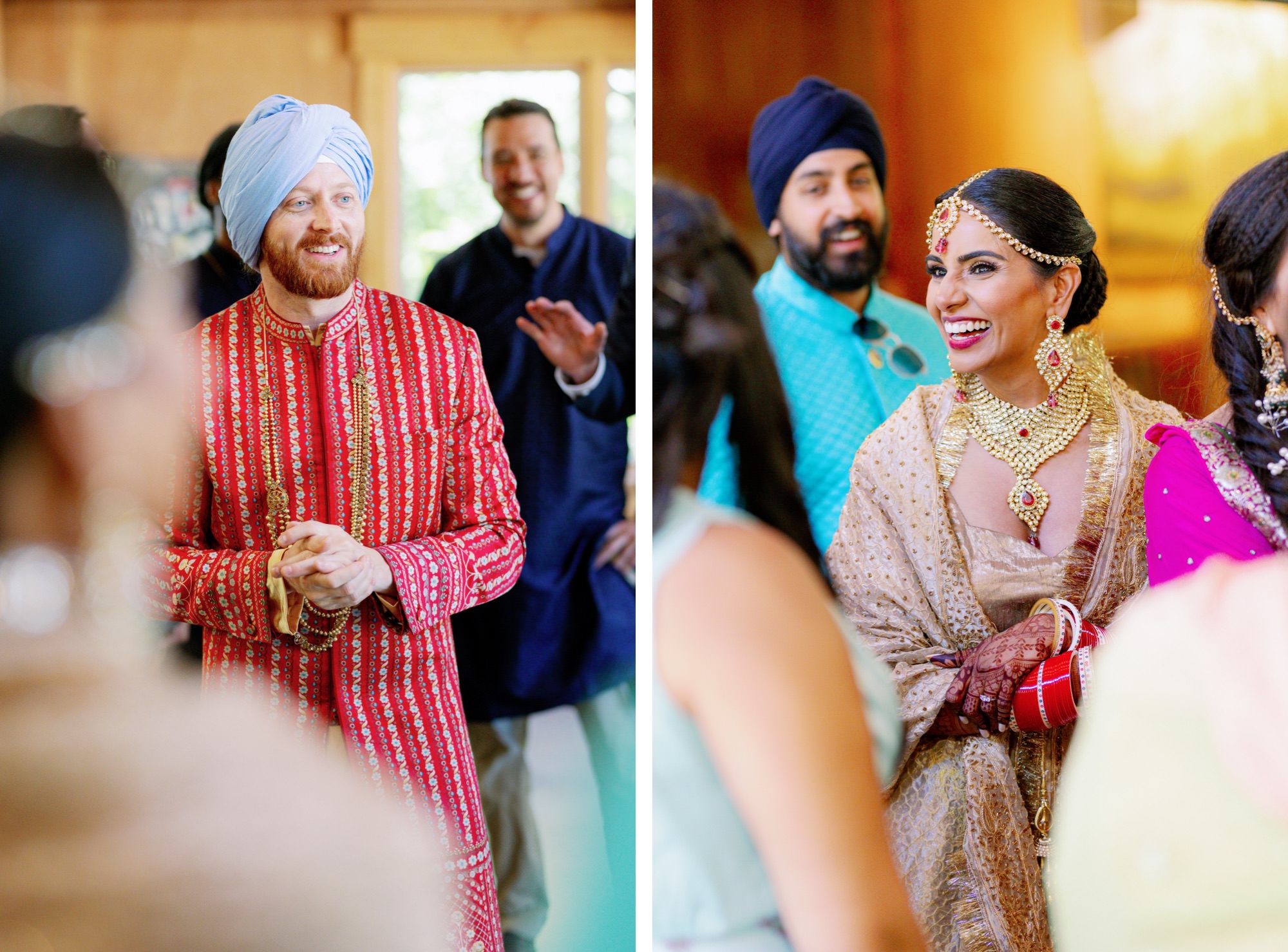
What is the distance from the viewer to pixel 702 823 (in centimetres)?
151

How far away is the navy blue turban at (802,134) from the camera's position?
1.70 metres

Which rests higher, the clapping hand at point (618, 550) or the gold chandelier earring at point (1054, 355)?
the gold chandelier earring at point (1054, 355)

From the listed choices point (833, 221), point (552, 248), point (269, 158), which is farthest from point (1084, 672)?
point (269, 158)

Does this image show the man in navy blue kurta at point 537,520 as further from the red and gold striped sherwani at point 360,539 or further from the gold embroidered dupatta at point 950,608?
the gold embroidered dupatta at point 950,608

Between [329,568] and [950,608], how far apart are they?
89cm

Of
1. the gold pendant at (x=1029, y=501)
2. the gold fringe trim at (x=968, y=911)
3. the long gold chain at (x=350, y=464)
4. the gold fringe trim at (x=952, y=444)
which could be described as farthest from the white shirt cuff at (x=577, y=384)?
the gold fringe trim at (x=968, y=911)

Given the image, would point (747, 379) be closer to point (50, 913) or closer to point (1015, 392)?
point (1015, 392)

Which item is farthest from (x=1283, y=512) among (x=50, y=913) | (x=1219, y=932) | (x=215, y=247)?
(x=50, y=913)

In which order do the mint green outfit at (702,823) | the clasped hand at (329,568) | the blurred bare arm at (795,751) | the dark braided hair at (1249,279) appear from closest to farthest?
the blurred bare arm at (795,751) < the mint green outfit at (702,823) < the clasped hand at (329,568) < the dark braided hair at (1249,279)

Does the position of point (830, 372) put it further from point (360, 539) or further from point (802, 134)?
point (360, 539)

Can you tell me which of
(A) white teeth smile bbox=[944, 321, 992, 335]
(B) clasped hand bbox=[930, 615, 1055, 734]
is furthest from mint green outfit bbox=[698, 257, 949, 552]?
(B) clasped hand bbox=[930, 615, 1055, 734]

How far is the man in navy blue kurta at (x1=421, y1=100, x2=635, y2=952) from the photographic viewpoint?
1.65 meters

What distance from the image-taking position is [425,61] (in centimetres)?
164

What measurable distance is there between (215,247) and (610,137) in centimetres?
58
